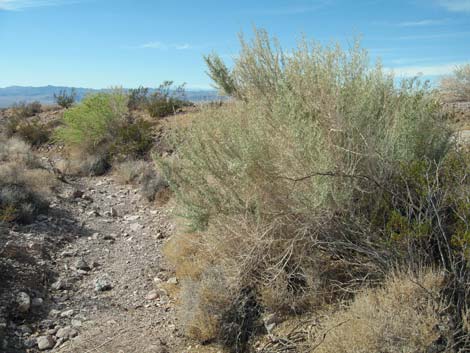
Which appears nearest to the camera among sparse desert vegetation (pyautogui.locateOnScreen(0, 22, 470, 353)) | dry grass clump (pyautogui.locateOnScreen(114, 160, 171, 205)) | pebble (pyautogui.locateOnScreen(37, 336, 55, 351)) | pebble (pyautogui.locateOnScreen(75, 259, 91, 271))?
sparse desert vegetation (pyautogui.locateOnScreen(0, 22, 470, 353))

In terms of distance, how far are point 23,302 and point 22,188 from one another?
4.18 m

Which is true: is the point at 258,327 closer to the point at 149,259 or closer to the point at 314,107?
the point at 314,107

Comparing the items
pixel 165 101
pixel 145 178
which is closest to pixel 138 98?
pixel 165 101

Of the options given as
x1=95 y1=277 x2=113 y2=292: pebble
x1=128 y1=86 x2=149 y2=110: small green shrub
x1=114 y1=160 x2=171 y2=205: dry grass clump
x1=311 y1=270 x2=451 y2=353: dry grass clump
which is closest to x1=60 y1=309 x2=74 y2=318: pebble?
x1=95 y1=277 x2=113 y2=292: pebble

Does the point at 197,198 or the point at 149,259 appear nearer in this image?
the point at 197,198

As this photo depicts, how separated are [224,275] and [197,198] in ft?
3.66

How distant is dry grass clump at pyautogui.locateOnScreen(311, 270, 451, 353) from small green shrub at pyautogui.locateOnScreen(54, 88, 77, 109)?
1948 centimetres

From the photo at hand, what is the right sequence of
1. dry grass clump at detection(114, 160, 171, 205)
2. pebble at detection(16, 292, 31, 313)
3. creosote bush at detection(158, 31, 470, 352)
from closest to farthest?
1. creosote bush at detection(158, 31, 470, 352)
2. pebble at detection(16, 292, 31, 313)
3. dry grass clump at detection(114, 160, 171, 205)

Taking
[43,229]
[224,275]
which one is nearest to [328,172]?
[224,275]

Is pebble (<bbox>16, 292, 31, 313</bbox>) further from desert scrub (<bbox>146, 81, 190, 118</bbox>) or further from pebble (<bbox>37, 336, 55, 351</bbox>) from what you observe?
desert scrub (<bbox>146, 81, 190, 118</bbox>)

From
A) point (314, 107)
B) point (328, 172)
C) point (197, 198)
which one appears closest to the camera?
point (328, 172)

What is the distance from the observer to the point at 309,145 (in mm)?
4156

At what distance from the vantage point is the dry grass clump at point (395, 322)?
9.72 feet

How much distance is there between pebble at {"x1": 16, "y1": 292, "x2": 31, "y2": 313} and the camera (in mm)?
4875
